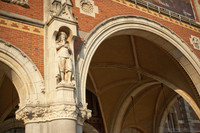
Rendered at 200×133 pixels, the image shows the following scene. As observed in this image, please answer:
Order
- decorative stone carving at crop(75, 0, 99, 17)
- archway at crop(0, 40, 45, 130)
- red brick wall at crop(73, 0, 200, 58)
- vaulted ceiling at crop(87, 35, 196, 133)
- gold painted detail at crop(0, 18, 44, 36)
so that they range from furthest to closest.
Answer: vaulted ceiling at crop(87, 35, 196, 133)
decorative stone carving at crop(75, 0, 99, 17)
red brick wall at crop(73, 0, 200, 58)
gold painted detail at crop(0, 18, 44, 36)
archway at crop(0, 40, 45, 130)

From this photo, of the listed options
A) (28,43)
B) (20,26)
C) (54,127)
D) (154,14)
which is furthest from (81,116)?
(154,14)

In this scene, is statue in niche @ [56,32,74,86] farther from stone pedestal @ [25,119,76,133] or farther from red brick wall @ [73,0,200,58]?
red brick wall @ [73,0,200,58]

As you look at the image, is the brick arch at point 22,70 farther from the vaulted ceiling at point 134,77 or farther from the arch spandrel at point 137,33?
the vaulted ceiling at point 134,77

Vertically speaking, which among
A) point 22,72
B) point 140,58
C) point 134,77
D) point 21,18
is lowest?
point 22,72

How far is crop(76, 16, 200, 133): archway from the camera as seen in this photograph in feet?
27.0

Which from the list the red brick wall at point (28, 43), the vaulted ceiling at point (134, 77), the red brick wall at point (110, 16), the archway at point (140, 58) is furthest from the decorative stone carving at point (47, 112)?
the vaulted ceiling at point (134, 77)

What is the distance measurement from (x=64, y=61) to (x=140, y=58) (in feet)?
21.0

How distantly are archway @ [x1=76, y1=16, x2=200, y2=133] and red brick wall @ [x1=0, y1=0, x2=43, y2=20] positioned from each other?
4.90 ft

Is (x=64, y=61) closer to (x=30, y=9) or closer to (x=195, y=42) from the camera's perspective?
(x=30, y=9)

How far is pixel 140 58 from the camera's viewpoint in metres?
12.7

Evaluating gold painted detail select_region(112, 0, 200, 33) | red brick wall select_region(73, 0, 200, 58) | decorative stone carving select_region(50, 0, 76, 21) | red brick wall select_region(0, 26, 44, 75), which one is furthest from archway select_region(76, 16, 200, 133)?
red brick wall select_region(0, 26, 44, 75)

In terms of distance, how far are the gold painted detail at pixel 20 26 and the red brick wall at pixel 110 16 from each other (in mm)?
1251

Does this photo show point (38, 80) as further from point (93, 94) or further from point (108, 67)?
point (93, 94)

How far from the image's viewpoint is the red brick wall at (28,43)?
6.99m
